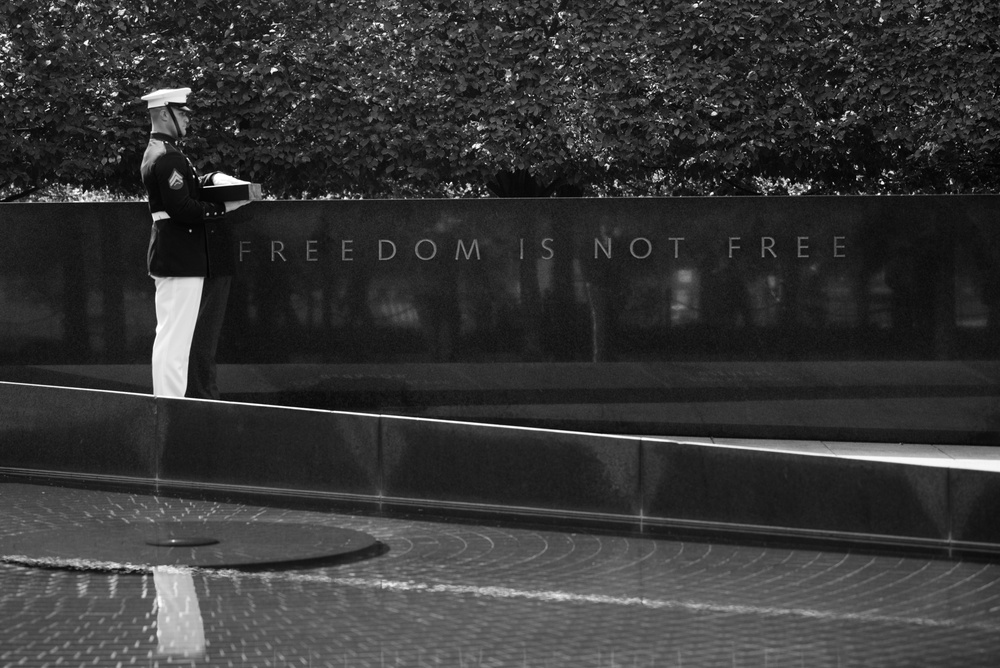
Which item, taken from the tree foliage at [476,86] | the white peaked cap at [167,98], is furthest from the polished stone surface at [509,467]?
the tree foliage at [476,86]

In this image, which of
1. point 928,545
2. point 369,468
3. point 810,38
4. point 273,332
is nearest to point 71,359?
point 273,332

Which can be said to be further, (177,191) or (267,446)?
(177,191)

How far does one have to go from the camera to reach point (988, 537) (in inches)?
244

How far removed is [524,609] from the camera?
16.4ft

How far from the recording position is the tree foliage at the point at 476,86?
16.4 m

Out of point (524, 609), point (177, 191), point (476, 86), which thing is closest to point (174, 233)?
point (177, 191)

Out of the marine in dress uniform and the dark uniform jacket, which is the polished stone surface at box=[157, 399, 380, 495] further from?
the dark uniform jacket

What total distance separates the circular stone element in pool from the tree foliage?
10764mm

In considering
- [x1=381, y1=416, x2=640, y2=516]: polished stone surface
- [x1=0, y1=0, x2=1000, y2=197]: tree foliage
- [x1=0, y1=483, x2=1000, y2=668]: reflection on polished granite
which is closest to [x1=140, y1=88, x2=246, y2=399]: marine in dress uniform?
[x1=381, y1=416, x2=640, y2=516]: polished stone surface

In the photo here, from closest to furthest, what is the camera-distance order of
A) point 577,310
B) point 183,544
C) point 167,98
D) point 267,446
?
1. point 183,544
2. point 267,446
3. point 167,98
4. point 577,310

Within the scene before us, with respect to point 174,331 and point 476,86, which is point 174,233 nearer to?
point 174,331

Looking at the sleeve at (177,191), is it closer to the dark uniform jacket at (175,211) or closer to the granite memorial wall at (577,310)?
the dark uniform jacket at (175,211)

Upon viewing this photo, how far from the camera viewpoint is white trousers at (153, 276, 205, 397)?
9242mm

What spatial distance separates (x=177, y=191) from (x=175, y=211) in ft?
0.43
